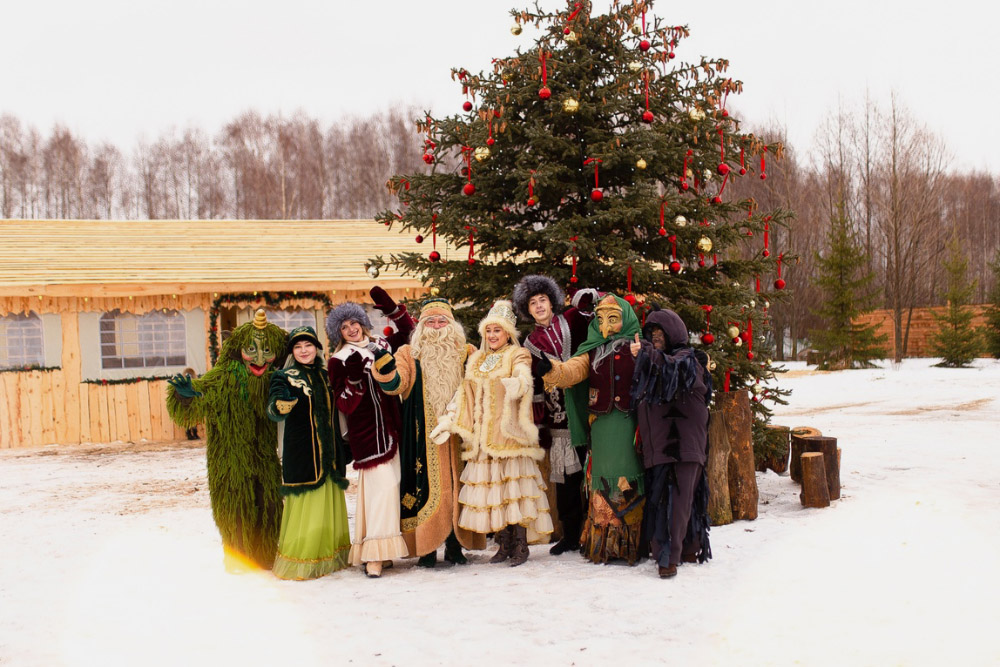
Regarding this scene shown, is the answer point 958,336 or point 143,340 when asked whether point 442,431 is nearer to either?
point 143,340

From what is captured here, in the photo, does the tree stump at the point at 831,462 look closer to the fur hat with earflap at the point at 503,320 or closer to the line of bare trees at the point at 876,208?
the fur hat with earflap at the point at 503,320

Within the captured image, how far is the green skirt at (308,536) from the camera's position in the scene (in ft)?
16.4

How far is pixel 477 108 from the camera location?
22.1ft

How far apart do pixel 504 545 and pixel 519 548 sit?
13 centimetres

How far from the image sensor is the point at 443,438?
5.03 metres

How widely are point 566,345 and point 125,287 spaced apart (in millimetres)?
9515

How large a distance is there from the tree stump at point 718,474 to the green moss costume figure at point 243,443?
3.63m

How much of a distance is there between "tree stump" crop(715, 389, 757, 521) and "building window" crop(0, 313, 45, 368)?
11580 millimetres

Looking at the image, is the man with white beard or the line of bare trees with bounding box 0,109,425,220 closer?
the man with white beard

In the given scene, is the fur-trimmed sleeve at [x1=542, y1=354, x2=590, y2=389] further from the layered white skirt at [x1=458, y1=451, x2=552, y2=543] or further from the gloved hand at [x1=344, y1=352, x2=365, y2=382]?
the gloved hand at [x1=344, y1=352, x2=365, y2=382]

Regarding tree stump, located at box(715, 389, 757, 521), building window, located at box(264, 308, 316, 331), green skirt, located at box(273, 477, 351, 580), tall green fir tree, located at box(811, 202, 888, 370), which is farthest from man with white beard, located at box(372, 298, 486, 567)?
tall green fir tree, located at box(811, 202, 888, 370)

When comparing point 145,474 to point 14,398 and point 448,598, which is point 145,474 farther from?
point 448,598

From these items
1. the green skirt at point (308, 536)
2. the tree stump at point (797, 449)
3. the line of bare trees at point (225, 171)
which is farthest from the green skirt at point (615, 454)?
the line of bare trees at point (225, 171)

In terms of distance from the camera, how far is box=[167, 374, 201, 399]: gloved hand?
5004 mm
